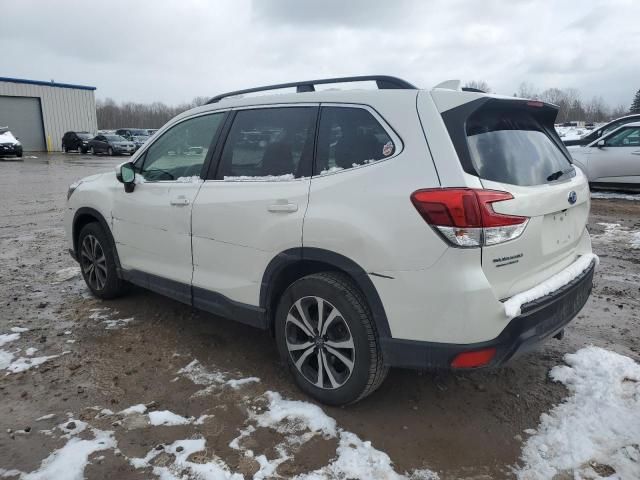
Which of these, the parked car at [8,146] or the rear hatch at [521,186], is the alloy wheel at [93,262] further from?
the parked car at [8,146]

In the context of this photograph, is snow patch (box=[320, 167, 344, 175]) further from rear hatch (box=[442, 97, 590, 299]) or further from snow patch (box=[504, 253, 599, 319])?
snow patch (box=[504, 253, 599, 319])

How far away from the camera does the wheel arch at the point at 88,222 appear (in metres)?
4.58

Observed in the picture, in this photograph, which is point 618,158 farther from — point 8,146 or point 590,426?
point 8,146

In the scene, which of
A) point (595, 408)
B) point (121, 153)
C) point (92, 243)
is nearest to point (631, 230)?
point (595, 408)

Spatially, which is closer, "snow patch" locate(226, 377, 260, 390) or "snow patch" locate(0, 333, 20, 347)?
"snow patch" locate(226, 377, 260, 390)

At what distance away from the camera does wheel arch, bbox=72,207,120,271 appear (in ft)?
15.0

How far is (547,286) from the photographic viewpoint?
2748 millimetres

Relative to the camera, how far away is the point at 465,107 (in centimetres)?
267

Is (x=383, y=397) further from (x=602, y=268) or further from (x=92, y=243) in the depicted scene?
(x=602, y=268)

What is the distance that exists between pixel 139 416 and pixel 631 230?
7.94 m

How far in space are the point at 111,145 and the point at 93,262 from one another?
3042 centimetres

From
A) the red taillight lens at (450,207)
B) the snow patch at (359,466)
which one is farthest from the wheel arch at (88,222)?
the red taillight lens at (450,207)

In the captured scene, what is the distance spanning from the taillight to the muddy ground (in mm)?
1175

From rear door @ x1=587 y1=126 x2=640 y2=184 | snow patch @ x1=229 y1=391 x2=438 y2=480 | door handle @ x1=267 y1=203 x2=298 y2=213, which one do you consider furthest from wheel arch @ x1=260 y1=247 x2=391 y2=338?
rear door @ x1=587 y1=126 x2=640 y2=184
